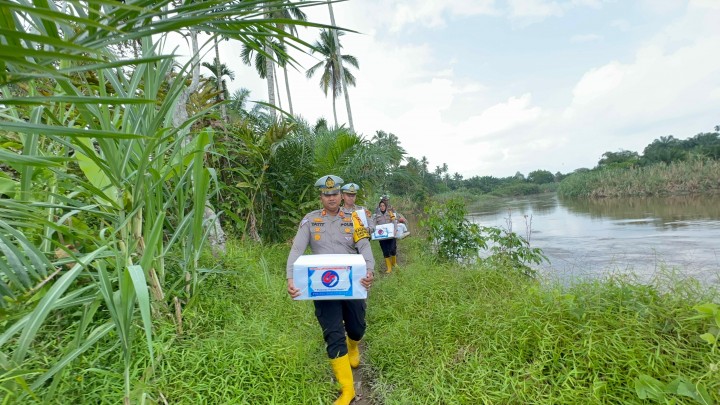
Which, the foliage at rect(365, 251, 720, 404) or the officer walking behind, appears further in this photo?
the officer walking behind

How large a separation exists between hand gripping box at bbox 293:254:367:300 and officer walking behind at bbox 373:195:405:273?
4307 millimetres

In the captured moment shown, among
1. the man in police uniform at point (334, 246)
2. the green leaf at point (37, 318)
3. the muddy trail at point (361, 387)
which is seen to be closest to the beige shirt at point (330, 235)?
the man in police uniform at point (334, 246)

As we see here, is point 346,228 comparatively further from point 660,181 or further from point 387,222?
point 660,181

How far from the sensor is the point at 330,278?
2.33 metres

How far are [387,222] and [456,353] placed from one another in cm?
436

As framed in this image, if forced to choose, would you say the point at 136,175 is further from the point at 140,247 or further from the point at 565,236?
the point at 565,236

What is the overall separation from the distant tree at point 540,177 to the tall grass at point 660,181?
54.3 metres

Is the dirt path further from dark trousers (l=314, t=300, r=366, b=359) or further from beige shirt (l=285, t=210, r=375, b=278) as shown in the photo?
beige shirt (l=285, t=210, r=375, b=278)

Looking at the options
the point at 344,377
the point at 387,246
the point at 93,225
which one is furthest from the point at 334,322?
the point at 387,246

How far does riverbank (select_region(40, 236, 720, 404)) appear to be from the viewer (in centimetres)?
180

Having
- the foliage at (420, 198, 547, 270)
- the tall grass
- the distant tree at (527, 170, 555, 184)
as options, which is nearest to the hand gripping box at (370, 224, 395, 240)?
the foliage at (420, 198, 547, 270)

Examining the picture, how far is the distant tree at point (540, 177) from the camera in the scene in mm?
91312

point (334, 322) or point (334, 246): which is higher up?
point (334, 246)

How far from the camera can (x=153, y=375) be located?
5.84ft
